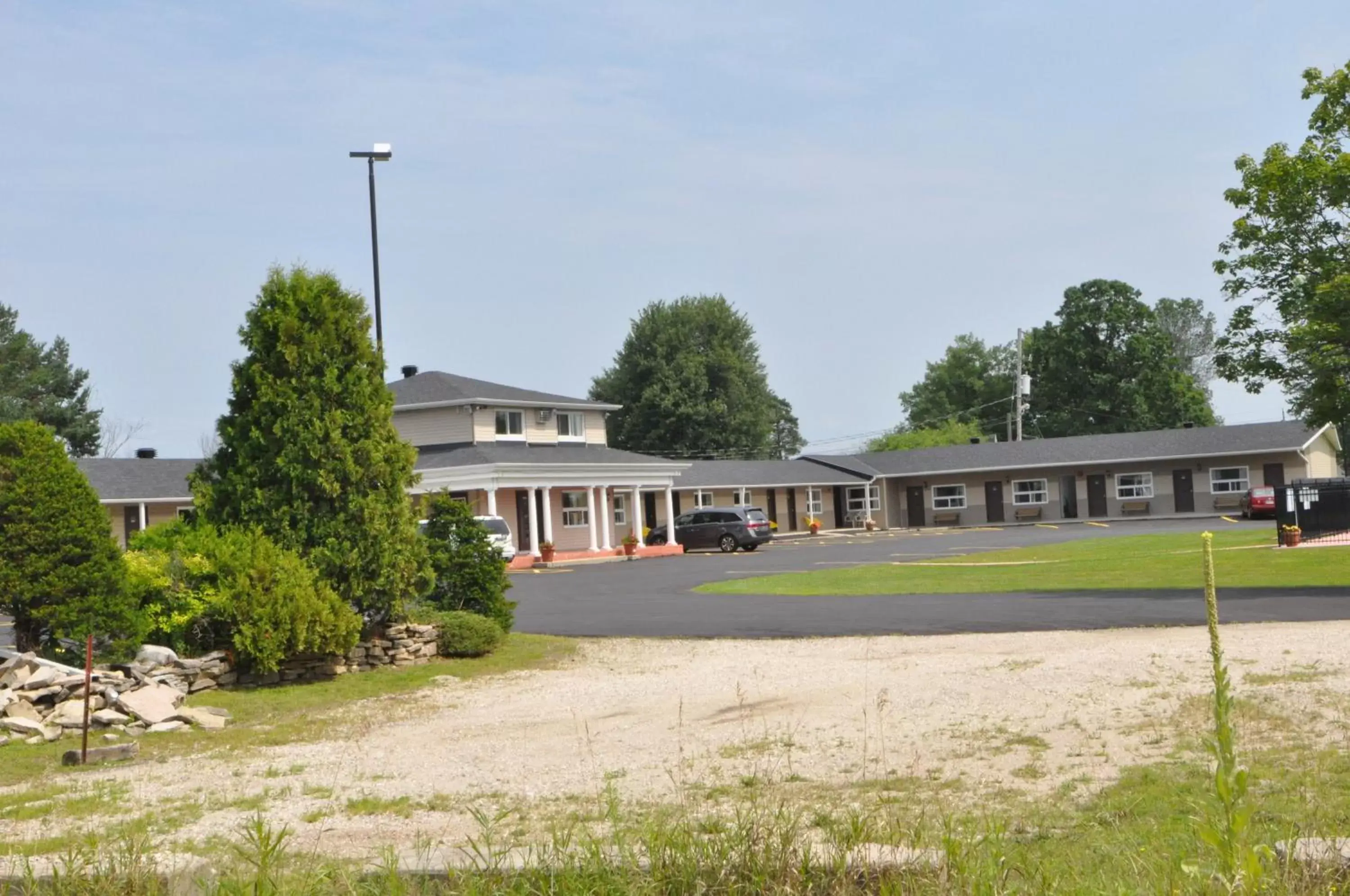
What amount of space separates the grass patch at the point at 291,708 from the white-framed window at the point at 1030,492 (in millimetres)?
55995

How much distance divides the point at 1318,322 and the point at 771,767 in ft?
61.0

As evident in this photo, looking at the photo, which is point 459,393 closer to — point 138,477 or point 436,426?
point 436,426

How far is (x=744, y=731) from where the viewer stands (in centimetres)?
1130

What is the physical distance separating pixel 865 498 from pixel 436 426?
30687 millimetres

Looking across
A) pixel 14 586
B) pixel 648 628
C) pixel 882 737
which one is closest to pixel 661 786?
pixel 882 737

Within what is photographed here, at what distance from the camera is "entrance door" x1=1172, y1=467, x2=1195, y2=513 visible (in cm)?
6862

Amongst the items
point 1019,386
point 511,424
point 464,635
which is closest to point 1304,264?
point 464,635

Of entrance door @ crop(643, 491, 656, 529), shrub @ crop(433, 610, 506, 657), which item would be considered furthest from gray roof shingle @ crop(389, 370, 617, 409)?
shrub @ crop(433, 610, 506, 657)

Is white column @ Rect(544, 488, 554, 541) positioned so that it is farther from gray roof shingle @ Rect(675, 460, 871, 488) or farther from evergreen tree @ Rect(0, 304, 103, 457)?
evergreen tree @ Rect(0, 304, 103, 457)

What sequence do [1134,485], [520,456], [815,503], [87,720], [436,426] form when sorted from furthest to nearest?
[815,503]
[1134,485]
[436,426]
[520,456]
[87,720]

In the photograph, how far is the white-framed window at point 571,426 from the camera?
189 ft

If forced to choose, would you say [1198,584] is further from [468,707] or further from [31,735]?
[31,735]

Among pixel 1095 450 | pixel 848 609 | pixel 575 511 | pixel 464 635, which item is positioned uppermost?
pixel 1095 450

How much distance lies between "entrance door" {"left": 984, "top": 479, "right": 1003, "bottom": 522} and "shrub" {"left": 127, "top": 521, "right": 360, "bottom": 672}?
6089 centimetres
